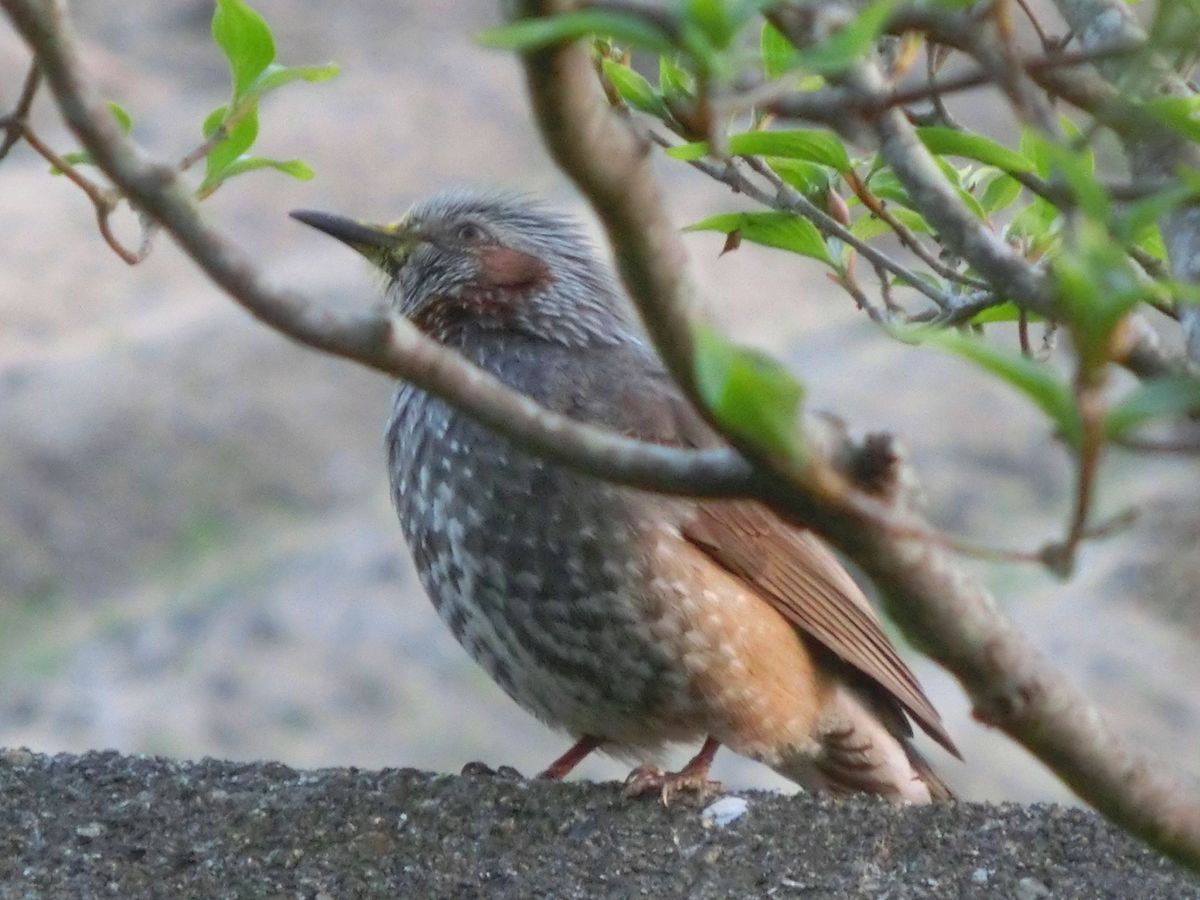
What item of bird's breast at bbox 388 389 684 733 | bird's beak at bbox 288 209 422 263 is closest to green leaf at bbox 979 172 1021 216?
bird's breast at bbox 388 389 684 733

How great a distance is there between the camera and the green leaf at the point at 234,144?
2.69 m

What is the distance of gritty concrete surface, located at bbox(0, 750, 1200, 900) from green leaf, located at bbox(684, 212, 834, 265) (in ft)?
3.47

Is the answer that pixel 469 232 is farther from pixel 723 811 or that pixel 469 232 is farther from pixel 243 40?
pixel 243 40

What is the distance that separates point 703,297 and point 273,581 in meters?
9.02

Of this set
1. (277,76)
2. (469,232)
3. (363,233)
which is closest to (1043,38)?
(277,76)

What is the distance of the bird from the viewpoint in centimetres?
387

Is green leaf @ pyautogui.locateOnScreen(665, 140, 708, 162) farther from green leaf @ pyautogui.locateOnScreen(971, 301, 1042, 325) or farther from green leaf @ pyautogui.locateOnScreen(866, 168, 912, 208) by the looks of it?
green leaf @ pyautogui.locateOnScreen(971, 301, 1042, 325)

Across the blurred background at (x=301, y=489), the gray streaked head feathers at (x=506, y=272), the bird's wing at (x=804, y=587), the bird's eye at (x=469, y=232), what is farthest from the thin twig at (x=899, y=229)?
the blurred background at (x=301, y=489)

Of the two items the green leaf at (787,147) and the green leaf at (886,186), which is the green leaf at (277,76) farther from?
the green leaf at (886,186)

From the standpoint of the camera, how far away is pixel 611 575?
385 cm

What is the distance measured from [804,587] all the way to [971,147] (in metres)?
2.04

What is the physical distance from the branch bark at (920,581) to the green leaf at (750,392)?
8 cm

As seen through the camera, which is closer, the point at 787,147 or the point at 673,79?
the point at 787,147

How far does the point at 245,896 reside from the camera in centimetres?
298
